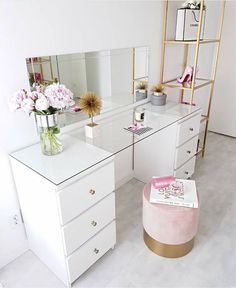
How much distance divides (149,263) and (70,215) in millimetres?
736

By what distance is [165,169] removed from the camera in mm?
2316

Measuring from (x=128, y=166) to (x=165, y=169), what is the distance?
393 millimetres

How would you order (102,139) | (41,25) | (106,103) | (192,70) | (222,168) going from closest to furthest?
1. (41,25)
2. (102,139)
3. (106,103)
4. (192,70)
5. (222,168)

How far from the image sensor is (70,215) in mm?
1314

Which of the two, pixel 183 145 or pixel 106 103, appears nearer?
pixel 106 103

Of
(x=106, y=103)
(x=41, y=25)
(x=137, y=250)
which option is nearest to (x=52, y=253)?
(x=137, y=250)

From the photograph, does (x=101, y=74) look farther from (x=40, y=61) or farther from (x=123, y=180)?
(x=123, y=180)

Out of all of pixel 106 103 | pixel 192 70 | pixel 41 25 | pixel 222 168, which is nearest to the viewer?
pixel 41 25

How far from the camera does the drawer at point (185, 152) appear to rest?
87.3 inches

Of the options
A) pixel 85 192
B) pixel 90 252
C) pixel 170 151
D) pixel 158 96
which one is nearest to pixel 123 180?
pixel 170 151

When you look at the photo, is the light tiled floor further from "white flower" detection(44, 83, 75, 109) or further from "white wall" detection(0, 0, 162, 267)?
"white flower" detection(44, 83, 75, 109)

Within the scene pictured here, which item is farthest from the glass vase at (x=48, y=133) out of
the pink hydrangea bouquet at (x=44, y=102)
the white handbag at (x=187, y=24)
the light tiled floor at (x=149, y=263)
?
the white handbag at (x=187, y=24)

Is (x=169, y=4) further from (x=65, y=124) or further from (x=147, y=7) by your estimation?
(x=65, y=124)

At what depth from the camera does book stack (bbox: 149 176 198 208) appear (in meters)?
1.58
